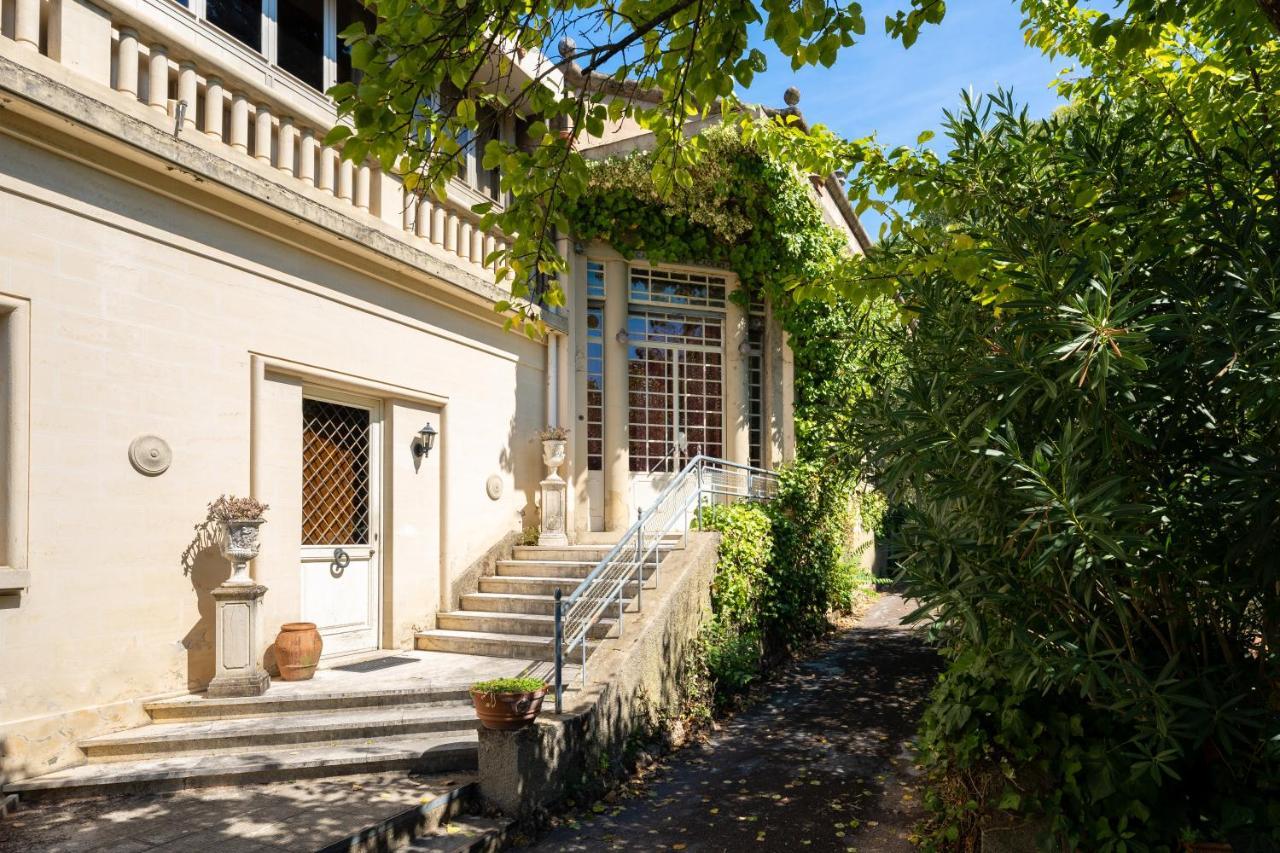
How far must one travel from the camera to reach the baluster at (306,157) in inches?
306

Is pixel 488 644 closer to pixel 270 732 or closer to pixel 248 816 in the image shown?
pixel 270 732

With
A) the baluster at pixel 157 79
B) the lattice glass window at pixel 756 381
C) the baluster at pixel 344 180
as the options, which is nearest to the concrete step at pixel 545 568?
the lattice glass window at pixel 756 381

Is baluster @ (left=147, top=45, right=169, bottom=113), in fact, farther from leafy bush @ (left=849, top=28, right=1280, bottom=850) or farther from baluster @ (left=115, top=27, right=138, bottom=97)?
leafy bush @ (left=849, top=28, right=1280, bottom=850)

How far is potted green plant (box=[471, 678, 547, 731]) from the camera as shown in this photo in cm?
526

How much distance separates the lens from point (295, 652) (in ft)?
23.4

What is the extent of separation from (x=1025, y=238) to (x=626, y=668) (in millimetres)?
4435

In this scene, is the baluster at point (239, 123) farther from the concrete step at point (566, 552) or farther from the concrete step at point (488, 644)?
the concrete step at point (566, 552)

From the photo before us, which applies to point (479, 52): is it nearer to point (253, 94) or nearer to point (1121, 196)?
point (1121, 196)

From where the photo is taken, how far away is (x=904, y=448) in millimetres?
3768

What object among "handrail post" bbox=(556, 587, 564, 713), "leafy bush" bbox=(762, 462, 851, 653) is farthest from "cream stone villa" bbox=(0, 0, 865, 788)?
"leafy bush" bbox=(762, 462, 851, 653)

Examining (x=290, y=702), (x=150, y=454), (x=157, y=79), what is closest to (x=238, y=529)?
(x=150, y=454)

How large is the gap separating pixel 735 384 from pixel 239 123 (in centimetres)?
707

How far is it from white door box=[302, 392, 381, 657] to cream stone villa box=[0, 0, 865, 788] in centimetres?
3

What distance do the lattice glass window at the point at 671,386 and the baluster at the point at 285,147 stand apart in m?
5.19
